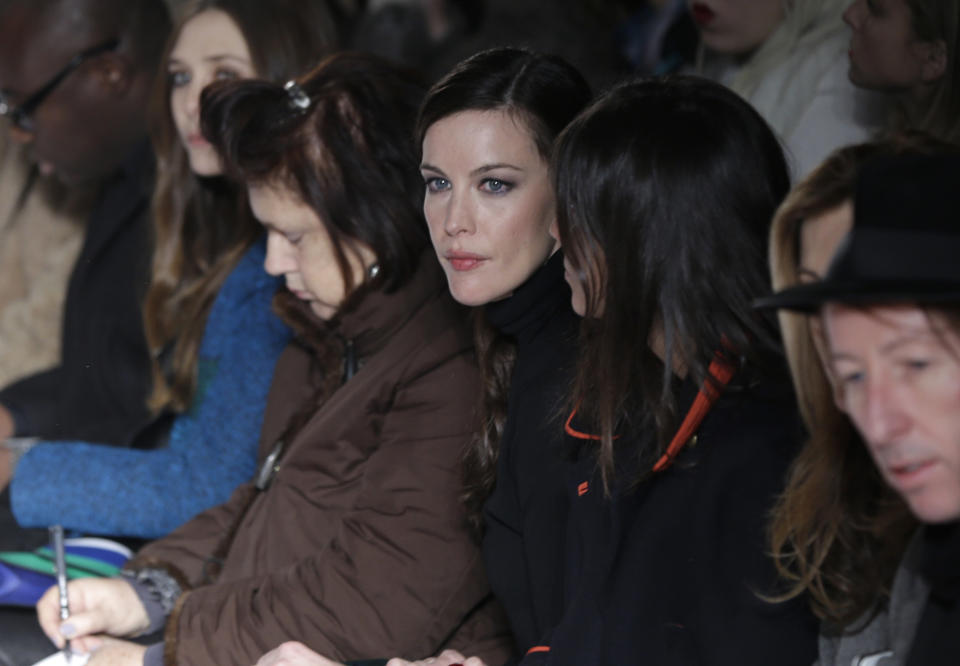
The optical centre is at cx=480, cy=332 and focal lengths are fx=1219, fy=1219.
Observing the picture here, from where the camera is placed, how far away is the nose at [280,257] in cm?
184

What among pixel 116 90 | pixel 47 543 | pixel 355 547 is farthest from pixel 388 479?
pixel 116 90

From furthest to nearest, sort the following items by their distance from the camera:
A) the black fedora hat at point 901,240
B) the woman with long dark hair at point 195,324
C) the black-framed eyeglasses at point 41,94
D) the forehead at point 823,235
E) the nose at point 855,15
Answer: the black-framed eyeglasses at point 41,94 → the woman with long dark hair at point 195,324 → the nose at point 855,15 → the forehead at point 823,235 → the black fedora hat at point 901,240

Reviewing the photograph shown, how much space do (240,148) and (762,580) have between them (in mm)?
1047

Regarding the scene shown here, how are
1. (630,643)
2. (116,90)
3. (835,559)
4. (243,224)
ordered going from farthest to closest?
1. (116,90)
2. (243,224)
3. (630,643)
4. (835,559)

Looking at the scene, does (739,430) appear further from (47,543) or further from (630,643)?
(47,543)

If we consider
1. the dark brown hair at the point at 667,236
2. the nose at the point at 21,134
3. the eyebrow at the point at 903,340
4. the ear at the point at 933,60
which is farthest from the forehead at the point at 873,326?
the nose at the point at 21,134

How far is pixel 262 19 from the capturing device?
2.35 m

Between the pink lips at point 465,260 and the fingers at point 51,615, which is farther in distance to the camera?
the fingers at point 51,615

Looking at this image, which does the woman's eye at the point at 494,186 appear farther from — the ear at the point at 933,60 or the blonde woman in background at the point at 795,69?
the ear at the point at 933,60

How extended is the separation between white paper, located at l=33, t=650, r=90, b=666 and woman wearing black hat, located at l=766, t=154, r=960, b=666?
114cm

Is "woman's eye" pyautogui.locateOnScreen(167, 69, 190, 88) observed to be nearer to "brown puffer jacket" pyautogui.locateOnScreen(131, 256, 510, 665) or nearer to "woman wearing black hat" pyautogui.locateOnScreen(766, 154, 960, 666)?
"brown puffer jacket" pyautogui.locateOnScreen(131, 256, 510, 665)

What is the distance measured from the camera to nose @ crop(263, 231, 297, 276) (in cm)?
184

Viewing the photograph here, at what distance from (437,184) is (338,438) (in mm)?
410

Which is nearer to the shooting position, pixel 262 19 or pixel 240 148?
pixel 240 148
